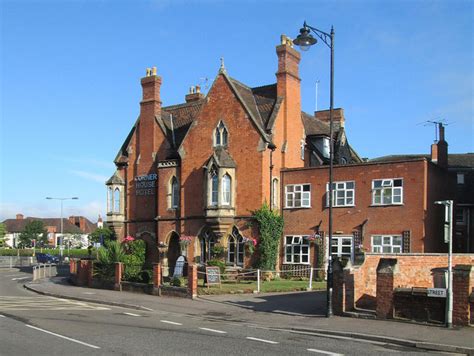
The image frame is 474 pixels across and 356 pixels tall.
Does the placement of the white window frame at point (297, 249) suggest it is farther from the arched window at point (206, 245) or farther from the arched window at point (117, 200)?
the arched window at point (117, 200)

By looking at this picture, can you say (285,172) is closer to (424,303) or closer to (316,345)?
(424,303)

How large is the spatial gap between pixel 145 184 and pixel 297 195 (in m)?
12.3

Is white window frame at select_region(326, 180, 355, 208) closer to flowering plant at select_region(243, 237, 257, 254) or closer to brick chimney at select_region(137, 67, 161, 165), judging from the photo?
flowering plant at select_region(243, 237, 257, 254)

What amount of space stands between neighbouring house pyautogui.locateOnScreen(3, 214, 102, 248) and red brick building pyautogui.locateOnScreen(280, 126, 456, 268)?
9240 cm

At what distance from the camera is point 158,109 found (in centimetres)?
4266

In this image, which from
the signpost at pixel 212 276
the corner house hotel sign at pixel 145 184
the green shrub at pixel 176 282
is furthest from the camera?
the corner house hotel sign at pixel 145 184

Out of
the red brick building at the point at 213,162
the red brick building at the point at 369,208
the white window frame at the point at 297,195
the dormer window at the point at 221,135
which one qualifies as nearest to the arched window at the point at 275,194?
the red brick building at the point at 213,162

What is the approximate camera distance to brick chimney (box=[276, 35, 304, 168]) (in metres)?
36.7

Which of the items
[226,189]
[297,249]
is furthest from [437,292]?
[226,189]

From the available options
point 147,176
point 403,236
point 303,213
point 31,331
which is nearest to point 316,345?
point 31,331

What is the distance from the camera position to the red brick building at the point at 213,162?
35406 millimetres

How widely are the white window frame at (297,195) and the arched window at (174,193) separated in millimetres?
8015

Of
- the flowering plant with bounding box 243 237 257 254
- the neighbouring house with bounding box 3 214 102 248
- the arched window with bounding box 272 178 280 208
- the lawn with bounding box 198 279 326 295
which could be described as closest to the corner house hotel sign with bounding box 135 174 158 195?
the arched window with bounding box 272 178 280 208

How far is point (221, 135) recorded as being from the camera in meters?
36.8
